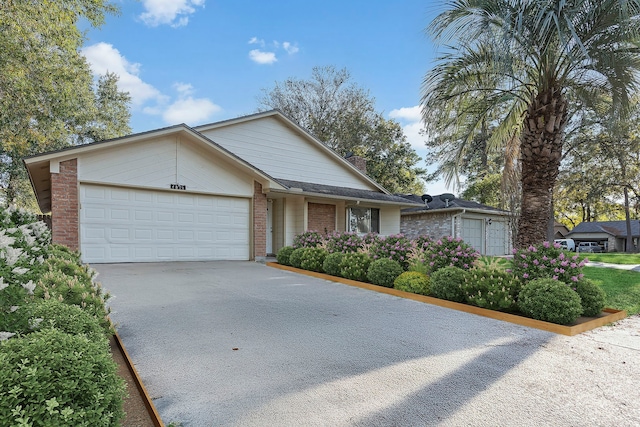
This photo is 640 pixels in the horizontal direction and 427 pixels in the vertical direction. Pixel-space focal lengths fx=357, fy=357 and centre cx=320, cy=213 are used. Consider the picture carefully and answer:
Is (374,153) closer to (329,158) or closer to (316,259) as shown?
(329,158)

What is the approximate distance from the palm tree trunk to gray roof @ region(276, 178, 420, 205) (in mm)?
7166

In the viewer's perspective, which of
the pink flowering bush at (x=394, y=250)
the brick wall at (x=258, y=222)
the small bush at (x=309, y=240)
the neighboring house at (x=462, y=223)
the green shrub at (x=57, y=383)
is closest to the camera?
the green shrub at (x=57, y=383)

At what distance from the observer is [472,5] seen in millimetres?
6773

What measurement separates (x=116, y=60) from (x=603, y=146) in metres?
29.8

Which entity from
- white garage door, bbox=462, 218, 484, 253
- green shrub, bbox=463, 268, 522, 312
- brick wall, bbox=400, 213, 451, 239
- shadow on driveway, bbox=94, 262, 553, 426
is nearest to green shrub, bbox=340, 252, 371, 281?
shadow on driveway, bbox=94, 262, 553, 426

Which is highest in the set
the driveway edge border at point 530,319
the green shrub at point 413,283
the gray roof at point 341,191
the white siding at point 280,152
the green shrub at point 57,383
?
the white siding at point 280,152

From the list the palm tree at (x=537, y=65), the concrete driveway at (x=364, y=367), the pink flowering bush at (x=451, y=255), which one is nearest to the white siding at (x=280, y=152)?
the palm tree at (x=537, y=65)

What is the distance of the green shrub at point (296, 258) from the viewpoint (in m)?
9.58

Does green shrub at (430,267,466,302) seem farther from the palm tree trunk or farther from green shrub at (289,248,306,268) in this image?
green shrub at (289,248,306,268)

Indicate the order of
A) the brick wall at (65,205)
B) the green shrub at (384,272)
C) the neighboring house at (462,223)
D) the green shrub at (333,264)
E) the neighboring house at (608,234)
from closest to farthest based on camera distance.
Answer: the green shrub at (384,272) < the green shrub at (333,264) < the brick wall at (65,205) < the neighboring house at (462,223) < the neighboring house at (608,234)

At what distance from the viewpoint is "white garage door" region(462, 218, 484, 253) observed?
17.2 metres

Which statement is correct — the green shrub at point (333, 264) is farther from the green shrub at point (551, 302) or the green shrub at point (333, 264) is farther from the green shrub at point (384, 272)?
the green shrub at point (551, 302)

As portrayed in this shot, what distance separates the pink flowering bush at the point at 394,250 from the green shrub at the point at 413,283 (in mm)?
Result: 812

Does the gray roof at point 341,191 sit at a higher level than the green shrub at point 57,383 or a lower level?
higher
